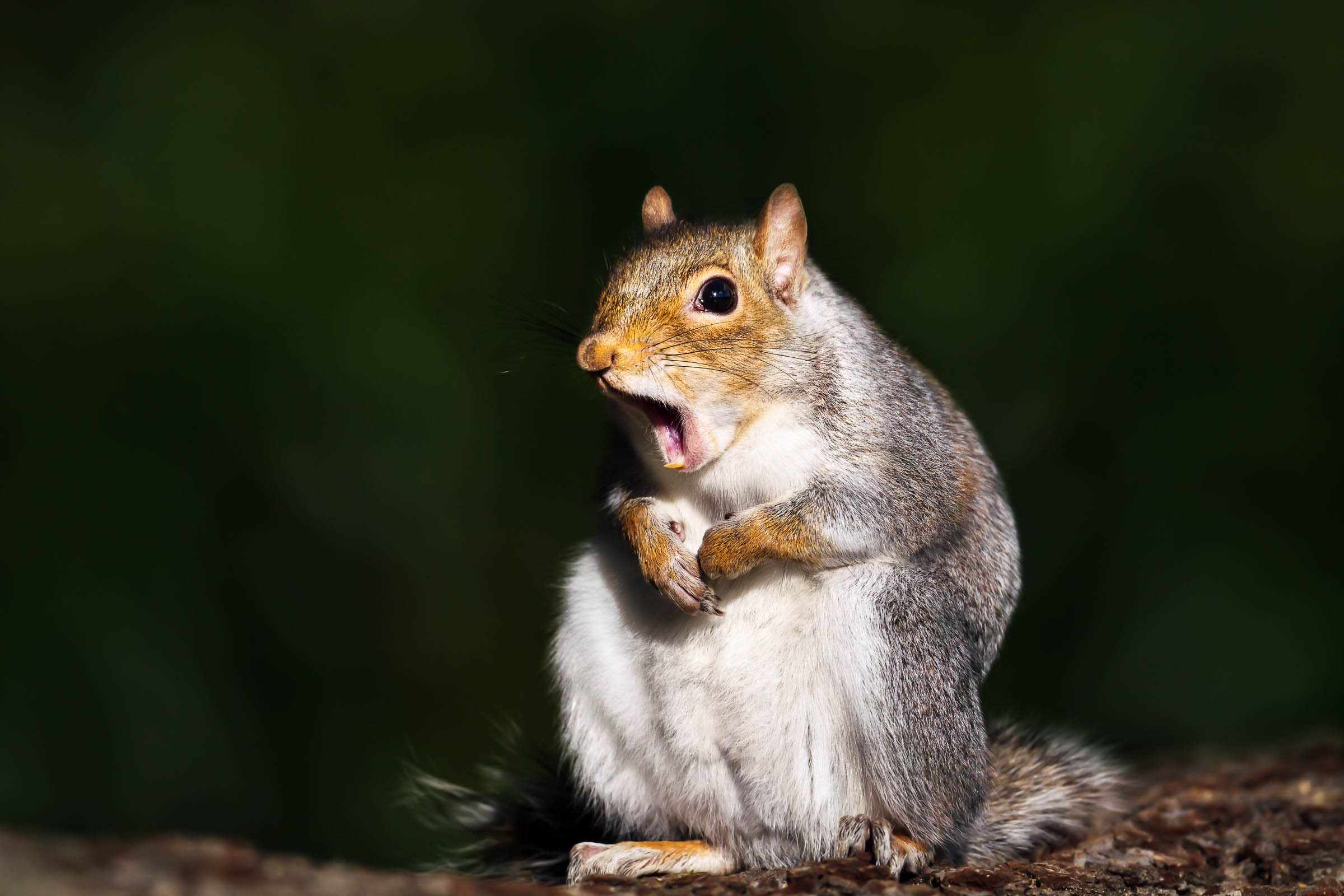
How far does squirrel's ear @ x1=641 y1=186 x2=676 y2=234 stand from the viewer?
269 centimetres

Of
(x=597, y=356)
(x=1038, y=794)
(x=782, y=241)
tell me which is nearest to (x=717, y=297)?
(x=782, y=241)

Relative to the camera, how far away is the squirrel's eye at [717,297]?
2.36 metres

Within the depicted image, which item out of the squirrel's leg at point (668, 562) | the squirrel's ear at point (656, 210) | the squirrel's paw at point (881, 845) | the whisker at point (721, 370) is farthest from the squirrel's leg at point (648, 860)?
the squirrel's ear at point (656, 210)

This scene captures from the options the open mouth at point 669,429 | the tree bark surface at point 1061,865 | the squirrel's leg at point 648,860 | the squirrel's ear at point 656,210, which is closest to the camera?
the tree bark surface at point 1061,865

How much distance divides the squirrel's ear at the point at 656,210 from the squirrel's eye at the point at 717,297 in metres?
0.35

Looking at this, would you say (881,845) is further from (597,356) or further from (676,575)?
(597,356)

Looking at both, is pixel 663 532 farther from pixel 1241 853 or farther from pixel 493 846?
pixel 1241 853

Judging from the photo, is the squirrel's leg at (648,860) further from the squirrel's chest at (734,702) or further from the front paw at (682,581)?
the front paw at (682,581)

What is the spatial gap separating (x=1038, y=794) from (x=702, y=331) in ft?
4.03

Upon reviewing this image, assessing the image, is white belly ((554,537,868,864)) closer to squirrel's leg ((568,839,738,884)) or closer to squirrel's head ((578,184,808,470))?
squirrel's leg ((568,839,738,884))

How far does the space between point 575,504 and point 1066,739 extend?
2078 millimetres

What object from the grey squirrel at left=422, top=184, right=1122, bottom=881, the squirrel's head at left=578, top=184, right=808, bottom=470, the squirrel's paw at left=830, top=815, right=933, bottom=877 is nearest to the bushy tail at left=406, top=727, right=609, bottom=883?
the grey squirrel at left=422, top=184, right=1122, bottom=881

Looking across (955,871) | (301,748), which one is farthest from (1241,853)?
(301,748)

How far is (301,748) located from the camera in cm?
405
